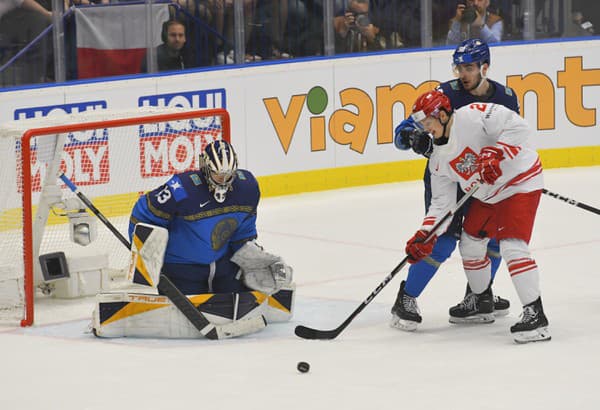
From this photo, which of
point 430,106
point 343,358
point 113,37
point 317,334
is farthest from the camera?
point 113,37

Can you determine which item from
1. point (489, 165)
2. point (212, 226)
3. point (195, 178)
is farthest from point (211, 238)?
point (489, 165)

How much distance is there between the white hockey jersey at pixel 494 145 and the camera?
5215mm

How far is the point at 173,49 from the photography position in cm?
853

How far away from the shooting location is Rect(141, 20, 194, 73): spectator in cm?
846

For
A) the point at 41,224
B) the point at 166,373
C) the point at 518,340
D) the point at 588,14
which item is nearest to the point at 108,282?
the point at 41,224

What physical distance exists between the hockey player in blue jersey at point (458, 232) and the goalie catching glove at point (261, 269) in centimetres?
47

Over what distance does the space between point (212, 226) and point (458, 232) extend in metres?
0.95

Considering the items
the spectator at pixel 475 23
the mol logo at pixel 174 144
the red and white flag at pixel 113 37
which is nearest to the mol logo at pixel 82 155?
the mol logo at pixel 174 144

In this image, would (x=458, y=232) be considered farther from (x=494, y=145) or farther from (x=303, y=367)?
(x=303, y=367)

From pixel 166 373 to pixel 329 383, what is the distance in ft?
1.85

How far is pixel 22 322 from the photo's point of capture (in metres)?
5.65

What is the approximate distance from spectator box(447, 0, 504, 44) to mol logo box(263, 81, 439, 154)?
50 centimetres

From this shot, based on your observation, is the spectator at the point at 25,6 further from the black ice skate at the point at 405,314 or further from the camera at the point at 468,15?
the black ice skate at the point at 405,314

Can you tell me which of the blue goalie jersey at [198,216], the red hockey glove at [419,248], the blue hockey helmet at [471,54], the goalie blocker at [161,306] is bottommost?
the goalie blocker at [161,306]
